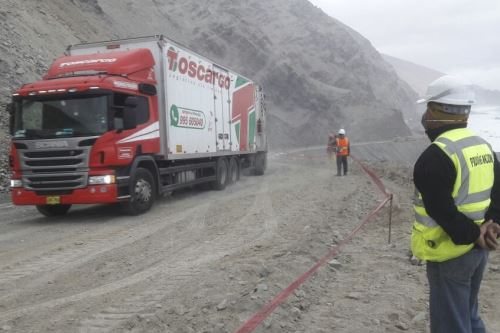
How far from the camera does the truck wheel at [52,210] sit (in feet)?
34.2

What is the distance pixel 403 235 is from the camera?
26.6 ft

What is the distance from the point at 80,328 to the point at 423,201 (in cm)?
315

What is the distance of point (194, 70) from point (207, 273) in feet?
26.6

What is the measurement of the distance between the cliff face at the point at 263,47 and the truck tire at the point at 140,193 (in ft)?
30.4

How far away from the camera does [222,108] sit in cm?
1502

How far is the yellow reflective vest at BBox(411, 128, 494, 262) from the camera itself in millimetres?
2725

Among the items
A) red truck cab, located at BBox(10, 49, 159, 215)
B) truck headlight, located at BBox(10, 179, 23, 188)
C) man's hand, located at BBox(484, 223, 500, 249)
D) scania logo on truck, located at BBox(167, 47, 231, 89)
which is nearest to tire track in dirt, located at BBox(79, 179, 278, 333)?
red truck cab, located at BBox(10, 49, 159, 215)

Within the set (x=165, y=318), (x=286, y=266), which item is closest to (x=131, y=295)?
(x=165, y=318)

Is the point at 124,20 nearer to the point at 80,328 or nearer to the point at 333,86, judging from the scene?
the point at 333,86

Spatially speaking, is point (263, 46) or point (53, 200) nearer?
point (53, 200)

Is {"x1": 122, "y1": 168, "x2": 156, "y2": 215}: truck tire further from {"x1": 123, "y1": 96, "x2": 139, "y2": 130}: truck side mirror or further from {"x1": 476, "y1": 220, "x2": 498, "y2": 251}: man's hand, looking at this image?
{"x1": 476, "y1": 220, "x2": 498, "y2": 251}: man's hand

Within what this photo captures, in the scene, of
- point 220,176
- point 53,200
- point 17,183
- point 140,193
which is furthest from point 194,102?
point 17,183

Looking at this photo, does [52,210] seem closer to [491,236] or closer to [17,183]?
[17,183]

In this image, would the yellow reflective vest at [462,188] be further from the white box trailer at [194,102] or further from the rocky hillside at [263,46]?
the rocky hillside at [263,46]
